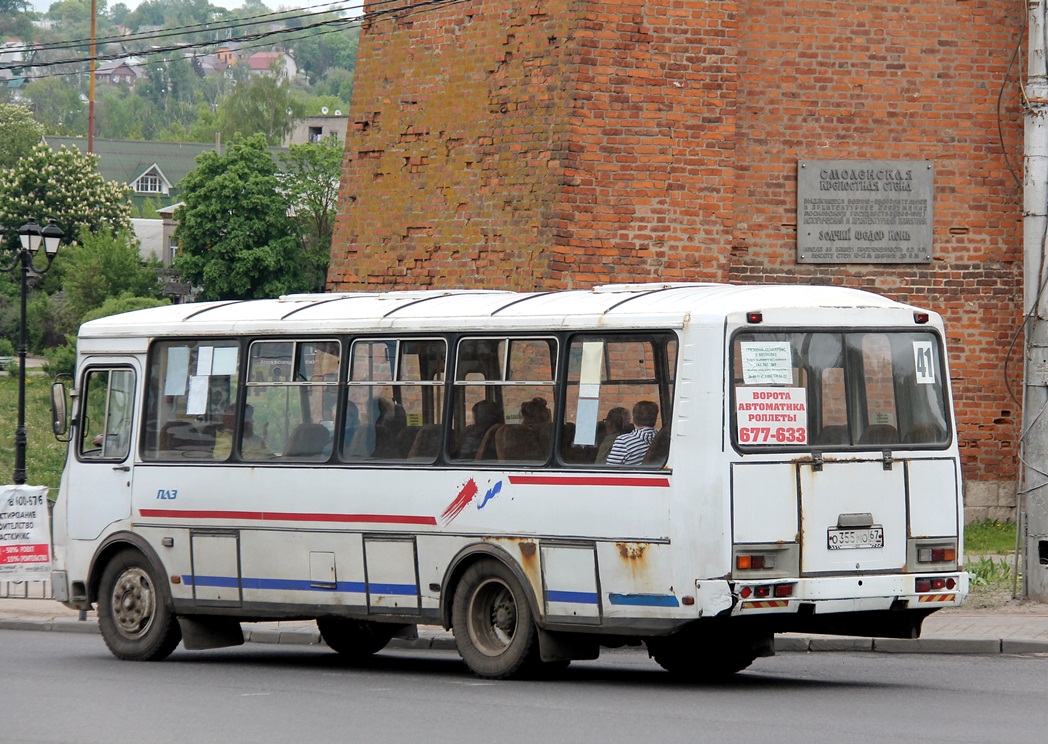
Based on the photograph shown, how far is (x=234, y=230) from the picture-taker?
87188 mm

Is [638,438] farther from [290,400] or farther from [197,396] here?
[197,396]

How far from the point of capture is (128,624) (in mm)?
14156

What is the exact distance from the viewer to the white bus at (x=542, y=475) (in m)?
10.9

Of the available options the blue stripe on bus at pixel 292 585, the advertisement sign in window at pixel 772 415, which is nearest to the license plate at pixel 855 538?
the advertisement sign in window at pixel 772 415

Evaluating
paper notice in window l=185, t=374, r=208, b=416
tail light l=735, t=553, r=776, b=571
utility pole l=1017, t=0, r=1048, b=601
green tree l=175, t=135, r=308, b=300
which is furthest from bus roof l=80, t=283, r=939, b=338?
green tree l=175, t=135, r=308, b=300

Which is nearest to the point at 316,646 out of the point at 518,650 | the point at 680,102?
the point at 518,650

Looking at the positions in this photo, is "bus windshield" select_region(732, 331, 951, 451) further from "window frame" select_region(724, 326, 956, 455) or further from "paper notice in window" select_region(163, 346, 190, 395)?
"paper notice in window" select_region(163, 346, 190, 395)

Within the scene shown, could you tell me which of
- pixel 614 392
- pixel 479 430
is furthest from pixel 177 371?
pixel 614 392

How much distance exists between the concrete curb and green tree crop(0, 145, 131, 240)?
262ft

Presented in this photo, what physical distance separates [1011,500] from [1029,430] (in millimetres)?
5115

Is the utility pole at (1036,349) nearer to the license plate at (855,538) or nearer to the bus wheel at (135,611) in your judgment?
the license plate at (855,538)

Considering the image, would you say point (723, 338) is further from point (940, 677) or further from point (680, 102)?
point (680, 102)

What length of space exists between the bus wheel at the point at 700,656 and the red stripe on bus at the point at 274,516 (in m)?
→ 1.88

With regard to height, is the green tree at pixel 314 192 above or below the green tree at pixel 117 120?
below
